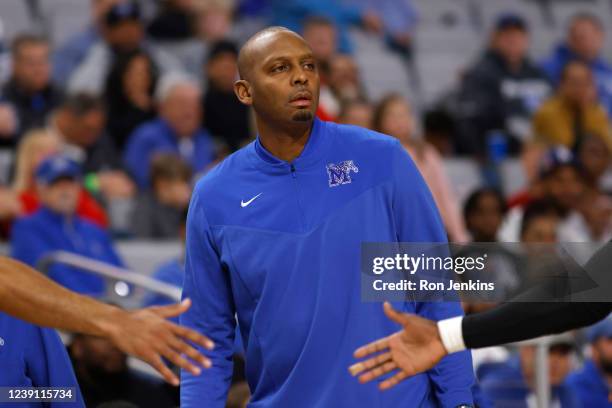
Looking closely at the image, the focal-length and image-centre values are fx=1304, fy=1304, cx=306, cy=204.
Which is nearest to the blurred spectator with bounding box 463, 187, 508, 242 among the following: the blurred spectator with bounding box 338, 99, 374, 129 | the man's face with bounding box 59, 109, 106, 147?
the blurred spectator with bounding box 338, 99, 374, 129

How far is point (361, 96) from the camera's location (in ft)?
30.4

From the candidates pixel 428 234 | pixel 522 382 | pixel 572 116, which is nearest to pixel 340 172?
pixel 428 234

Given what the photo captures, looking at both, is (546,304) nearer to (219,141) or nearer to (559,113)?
(219,141)

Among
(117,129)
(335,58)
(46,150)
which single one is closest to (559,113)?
(335,58)

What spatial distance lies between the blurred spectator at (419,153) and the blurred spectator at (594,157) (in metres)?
1.68

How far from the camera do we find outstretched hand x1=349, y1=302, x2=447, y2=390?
12.6 feet

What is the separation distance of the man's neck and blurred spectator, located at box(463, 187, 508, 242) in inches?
162

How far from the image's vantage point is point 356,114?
8406 millimetres

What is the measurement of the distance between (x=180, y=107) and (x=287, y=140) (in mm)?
4693

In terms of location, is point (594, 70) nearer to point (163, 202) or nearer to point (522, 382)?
point (163, 202)

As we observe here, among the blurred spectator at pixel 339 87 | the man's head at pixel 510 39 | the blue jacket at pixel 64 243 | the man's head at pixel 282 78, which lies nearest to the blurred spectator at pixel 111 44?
the blurred spectator at pixel 339 87

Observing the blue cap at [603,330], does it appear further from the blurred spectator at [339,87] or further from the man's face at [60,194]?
the man's face at [60,194]

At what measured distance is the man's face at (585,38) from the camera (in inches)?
465
